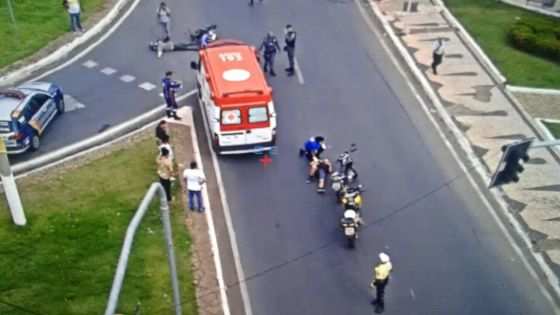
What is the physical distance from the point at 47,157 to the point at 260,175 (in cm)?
700

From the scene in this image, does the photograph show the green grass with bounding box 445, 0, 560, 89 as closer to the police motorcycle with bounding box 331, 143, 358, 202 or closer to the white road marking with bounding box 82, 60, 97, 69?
the police motorcycle with bounding box 331, 143, 358, 202

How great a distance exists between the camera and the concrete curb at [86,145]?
22.8m

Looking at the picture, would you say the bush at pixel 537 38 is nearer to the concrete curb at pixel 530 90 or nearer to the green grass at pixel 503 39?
the green grass at pixel 503 39

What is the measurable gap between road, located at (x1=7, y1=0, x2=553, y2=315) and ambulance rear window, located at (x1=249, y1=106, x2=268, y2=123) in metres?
1.45

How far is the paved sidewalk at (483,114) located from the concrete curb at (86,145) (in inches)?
438

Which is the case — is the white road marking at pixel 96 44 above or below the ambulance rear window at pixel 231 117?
below

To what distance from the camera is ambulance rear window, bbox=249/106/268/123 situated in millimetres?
22812

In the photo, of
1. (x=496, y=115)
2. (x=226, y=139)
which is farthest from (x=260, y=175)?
(x=496, y=115)

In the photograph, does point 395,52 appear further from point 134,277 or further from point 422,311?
point 134,277

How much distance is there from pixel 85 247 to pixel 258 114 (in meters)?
7.21

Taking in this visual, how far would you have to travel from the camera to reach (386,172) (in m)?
23.0

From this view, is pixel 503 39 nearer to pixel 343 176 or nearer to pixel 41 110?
pixel 343 176

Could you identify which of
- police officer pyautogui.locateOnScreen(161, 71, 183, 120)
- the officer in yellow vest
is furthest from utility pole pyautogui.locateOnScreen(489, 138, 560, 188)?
police officer pyautogui.locateOnScreen(161, 71, 183, 120)

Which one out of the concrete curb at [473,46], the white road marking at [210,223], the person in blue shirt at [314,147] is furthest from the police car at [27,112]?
the concrete curb at [473,46]
